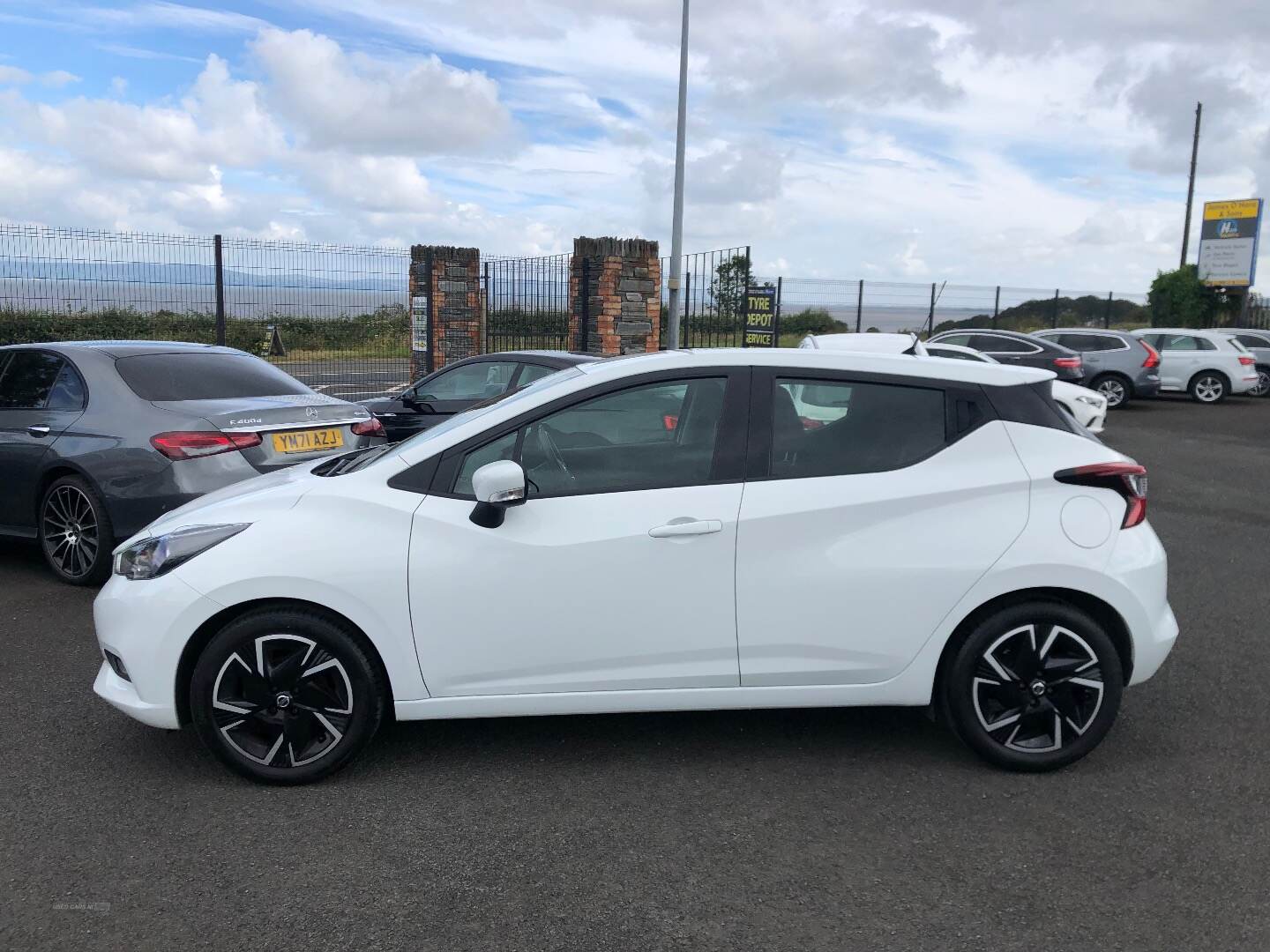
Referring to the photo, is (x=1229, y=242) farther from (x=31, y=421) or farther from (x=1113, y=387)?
(x=31, y=421)

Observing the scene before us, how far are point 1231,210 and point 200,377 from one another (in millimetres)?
36512

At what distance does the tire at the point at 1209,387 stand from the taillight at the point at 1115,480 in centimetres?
2195

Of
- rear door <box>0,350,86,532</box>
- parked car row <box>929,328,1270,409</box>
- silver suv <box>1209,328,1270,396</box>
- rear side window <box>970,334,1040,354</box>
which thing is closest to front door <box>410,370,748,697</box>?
rear door <box>0,350,86,532</box>

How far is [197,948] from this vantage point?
284cm

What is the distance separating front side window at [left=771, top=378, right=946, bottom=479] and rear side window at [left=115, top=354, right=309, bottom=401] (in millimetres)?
4158

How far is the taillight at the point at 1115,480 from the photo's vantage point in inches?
153

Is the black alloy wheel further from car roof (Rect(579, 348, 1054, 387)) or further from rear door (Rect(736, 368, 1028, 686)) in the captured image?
rear door (Rect(736, 368, 1028, 686))

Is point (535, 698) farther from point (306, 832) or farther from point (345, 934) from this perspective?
point (345, 934)

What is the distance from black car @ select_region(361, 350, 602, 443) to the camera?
9.88m

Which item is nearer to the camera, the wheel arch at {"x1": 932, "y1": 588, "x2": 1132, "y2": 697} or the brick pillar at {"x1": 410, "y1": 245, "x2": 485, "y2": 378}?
the wheel arch at {"x1": 932, "y1": 588, "x2": 1132, "y2": 697}

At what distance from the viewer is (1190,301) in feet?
119

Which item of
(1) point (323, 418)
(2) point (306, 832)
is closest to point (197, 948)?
(2) point (306, 832)

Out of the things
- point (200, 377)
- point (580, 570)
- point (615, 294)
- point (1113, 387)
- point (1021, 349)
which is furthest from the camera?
point (1113, 387)

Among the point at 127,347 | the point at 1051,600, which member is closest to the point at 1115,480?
the point at 1051,600
